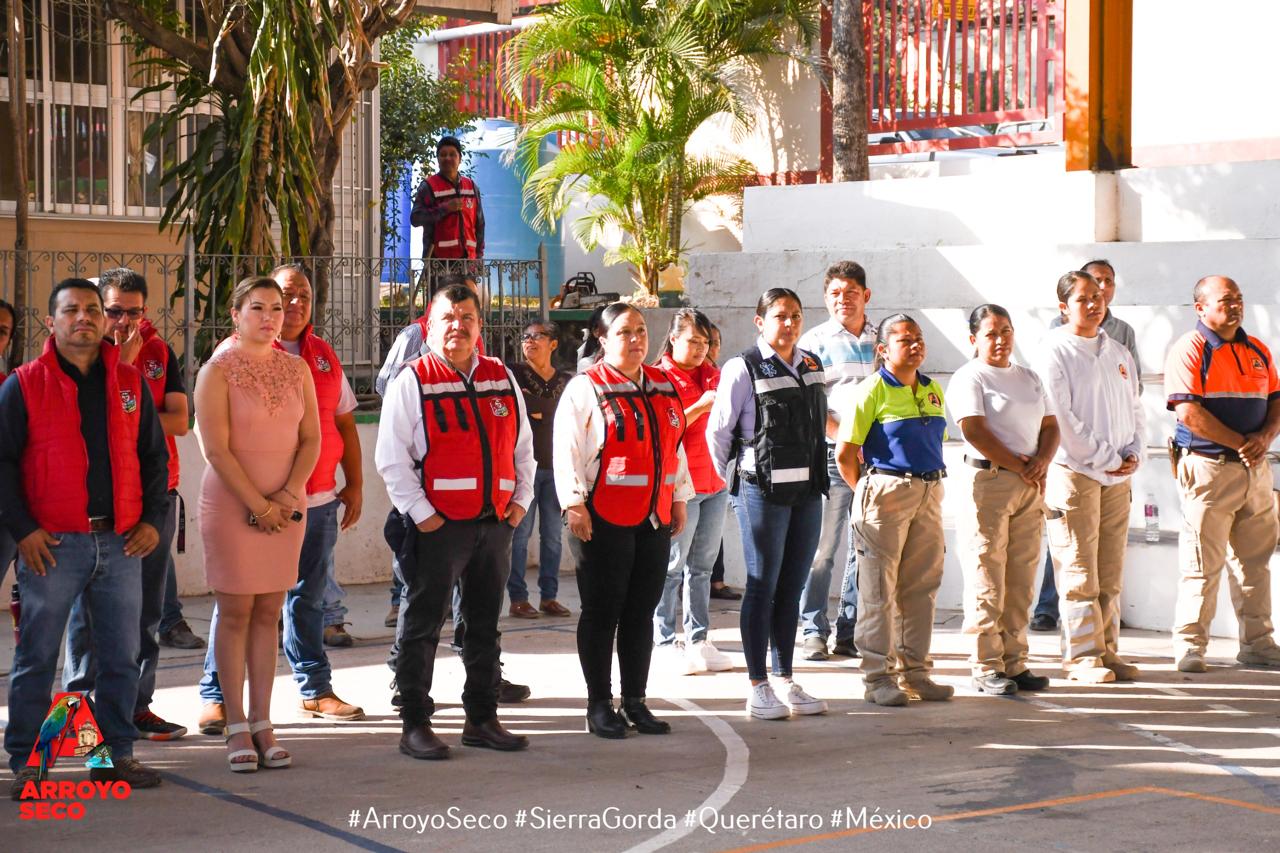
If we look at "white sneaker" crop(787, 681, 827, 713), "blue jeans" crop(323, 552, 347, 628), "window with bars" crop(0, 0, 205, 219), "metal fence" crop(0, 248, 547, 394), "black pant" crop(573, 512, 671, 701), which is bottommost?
"white sneaker" crop(787, 681, 827, 713)

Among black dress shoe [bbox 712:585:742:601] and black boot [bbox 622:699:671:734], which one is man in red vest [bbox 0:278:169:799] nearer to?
black boot [bbox 622:699:671:734]

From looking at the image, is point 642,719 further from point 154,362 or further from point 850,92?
point 850,92

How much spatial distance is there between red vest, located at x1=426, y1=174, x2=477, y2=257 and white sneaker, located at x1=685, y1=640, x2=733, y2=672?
19.2 ft

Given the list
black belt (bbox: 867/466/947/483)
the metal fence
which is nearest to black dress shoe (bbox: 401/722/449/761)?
black belt (bbox: 867/466/947/483)

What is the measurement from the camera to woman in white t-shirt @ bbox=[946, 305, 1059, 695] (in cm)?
796

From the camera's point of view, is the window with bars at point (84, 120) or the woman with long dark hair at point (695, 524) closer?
the woman with long dark hair at point (695, 524)

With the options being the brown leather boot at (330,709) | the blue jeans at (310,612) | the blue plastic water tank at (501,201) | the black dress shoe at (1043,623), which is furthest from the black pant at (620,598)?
the blue plastic water tank at (501,201)

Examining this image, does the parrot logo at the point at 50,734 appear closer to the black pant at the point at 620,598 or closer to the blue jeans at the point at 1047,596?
the black pant at the point at 620,598

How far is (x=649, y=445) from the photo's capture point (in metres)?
7.14

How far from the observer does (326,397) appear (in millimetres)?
7605

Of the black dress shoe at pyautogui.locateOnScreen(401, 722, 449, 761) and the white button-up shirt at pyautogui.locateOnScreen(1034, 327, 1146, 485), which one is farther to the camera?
the white button-up shirt at pyautogui.locateOnScreen(1034, 327, 1146, 485)

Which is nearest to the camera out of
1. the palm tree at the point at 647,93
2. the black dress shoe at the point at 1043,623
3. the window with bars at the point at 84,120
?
the black dress shoe at the point at 1043,623

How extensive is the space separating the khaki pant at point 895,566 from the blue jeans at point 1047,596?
7.58ft

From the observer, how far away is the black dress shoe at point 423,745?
670 centimetres
